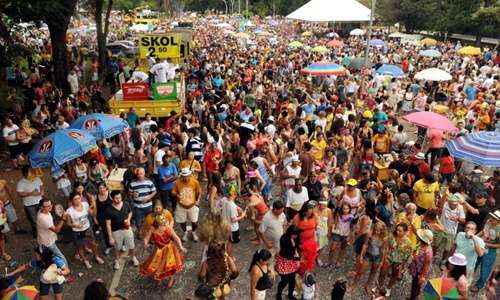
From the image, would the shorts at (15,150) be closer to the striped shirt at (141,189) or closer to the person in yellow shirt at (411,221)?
the striped shirt at (141,189)

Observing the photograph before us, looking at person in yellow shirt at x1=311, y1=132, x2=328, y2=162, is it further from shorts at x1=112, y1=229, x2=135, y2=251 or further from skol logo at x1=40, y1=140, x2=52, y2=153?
skol logo at x1=40, y1=140, x2=52, y2=153

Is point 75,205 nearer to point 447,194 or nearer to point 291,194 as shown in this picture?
point 291,194

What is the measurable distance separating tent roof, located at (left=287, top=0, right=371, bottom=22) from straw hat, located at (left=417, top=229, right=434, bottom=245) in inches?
329

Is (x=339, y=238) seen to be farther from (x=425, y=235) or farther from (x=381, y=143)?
(x=381, y=143)

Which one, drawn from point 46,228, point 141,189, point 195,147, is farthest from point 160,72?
point 46,228

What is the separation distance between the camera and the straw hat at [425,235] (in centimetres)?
587

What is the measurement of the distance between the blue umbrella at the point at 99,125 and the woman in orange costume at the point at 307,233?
4879mm

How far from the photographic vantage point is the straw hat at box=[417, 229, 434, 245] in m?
5.87

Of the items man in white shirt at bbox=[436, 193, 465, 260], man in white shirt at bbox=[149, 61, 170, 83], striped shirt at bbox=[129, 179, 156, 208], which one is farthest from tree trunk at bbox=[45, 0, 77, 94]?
man in white shirt at bbox=[436, 193, 465, 260]

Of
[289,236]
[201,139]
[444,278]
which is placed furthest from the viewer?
[201,139]

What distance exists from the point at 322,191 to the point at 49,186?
6877 millimetres

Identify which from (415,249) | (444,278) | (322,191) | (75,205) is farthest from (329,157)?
(75,205)

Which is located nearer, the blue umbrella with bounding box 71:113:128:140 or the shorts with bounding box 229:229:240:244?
the shorts with bounding box 229:229:240:244

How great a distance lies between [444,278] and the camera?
5.22 metres
